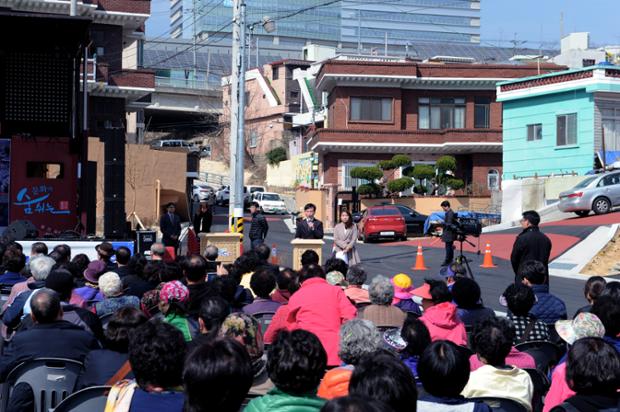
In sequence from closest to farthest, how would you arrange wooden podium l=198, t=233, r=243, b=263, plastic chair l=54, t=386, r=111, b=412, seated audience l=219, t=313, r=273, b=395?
1. plastic chair l=54, t=386, r=111, b=412
2. seated audience l=219, t=313, r=273, b=395
3. wooden podium l=198, t=233, r=243, b=263

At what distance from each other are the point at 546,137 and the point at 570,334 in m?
34.8

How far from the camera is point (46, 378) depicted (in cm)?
609

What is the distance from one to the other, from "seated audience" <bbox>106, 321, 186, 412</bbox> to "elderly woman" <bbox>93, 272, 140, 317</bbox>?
350 cm

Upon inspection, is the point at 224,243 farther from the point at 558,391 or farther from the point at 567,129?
the point at 567,129

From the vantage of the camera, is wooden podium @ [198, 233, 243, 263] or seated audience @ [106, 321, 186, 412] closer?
seated audience @ [106, 321, 186, 412]

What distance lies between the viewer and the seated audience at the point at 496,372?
5438mm

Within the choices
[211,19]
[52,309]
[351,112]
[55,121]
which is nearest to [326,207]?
[351,112]

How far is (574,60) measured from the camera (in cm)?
5406

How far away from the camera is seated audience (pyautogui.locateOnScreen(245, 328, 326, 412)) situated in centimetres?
421

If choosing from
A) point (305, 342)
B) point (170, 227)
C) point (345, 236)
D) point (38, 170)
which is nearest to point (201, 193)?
point (38, 170)

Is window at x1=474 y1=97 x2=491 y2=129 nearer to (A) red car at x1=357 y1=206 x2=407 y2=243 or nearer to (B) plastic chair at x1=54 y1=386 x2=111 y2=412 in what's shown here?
(A) red car at x1=357 y1=206 x2=407 y2=243

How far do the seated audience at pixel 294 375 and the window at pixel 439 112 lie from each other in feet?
150

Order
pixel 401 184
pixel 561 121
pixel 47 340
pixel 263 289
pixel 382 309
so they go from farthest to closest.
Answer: pixel 401 184 → pixel 561 121 → pixel 263 289 → pixel 382 309 → pixel 47 340

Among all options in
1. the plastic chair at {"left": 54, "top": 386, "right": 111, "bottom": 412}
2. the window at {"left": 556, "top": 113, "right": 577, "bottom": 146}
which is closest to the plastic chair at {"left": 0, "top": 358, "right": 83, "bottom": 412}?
the plastic chair at {"left": 54, "top": 386, "right": 111, "bottom": 412}
